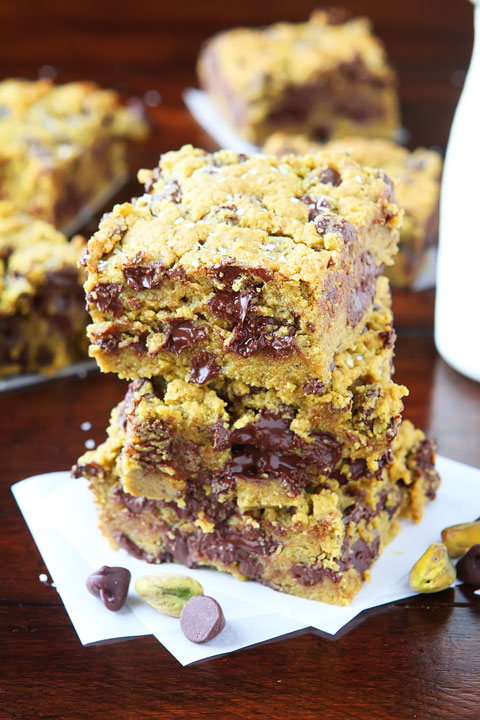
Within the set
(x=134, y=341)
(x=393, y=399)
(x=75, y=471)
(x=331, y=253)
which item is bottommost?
(x=75, y=471)

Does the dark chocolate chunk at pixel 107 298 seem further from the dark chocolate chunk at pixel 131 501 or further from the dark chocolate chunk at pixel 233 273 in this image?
the dark chocolate chunk at pixel 131 501

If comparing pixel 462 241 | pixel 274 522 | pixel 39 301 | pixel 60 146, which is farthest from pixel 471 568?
pixel 60 146

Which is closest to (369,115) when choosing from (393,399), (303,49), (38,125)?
(303,49)

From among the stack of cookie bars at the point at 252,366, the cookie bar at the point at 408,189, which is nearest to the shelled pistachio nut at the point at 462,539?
the stack of cookie bars at the point at 252,366

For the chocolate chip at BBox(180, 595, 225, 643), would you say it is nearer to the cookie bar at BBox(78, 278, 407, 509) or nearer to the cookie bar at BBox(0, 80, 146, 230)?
the cookie bar at BBox(78, 278, 407, 509)

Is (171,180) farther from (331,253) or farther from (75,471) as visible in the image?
(75,471)

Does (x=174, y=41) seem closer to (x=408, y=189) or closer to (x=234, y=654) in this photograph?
(x=408, y=189)
